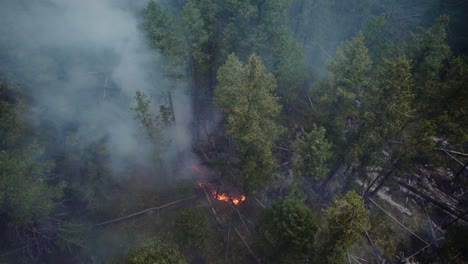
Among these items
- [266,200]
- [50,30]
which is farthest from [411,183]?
[50,30]

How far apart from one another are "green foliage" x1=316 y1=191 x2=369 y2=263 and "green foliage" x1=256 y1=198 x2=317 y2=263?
101 inches

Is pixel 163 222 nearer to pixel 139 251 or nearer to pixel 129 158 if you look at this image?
pixel 129 158

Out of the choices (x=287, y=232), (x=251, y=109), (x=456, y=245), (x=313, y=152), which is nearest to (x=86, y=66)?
(x=251, y=109)

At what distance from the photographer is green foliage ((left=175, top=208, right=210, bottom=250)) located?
18.1 meters

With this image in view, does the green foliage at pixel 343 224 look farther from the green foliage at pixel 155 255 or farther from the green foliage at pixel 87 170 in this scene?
the green foliage at pixel 87 170

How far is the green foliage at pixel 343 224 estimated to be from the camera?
1180 centimetres

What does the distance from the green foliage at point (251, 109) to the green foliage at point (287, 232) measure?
3.30m

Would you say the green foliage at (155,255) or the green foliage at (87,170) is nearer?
the green foliage at (155,255)

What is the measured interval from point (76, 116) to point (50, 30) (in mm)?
7164

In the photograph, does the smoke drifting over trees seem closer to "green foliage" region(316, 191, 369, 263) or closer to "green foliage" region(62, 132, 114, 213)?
"green foliage" region(62, 132, 114, 213)

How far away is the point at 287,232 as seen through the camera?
1627 centimetres

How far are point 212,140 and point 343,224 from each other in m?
18.0

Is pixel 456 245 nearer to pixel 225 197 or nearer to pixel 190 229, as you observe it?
pixel 225 197

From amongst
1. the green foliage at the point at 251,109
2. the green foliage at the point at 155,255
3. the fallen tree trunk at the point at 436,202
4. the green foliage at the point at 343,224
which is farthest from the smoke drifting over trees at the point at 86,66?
the fallen tree trunk at the point at 436,202
